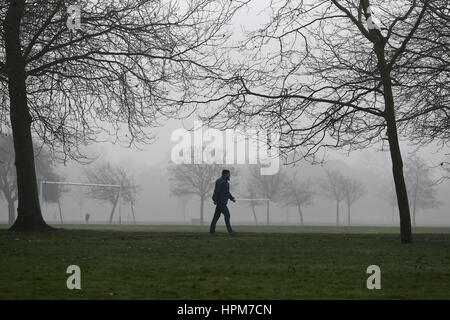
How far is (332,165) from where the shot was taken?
110000 millimetres

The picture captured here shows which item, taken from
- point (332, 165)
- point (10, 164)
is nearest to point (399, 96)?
point (10, 164)

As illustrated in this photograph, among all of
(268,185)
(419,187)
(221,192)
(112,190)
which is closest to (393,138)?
(221,192)

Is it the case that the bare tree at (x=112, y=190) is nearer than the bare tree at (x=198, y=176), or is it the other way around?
the bare tree at (x=112, y=190)

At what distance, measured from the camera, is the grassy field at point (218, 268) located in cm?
732

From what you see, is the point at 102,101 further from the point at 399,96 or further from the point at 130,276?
the point at 130,276

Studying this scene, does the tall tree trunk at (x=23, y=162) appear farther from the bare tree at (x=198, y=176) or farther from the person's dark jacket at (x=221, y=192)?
the bare tree at (x=198, y=176)

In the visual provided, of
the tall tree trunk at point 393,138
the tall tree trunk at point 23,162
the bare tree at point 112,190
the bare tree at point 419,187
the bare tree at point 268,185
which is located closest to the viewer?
the tall tree trunk at point 393,138

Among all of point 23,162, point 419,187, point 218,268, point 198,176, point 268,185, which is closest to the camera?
point 218,268

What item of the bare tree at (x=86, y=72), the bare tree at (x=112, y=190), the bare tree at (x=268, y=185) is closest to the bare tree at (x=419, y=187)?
the bare tree at (x=268, y=185)

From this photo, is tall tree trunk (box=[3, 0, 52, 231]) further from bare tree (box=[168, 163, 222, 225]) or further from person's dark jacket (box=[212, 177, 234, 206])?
bare tree (box=[168, 163, 222, 225])

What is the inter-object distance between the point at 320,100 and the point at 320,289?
821 centimetres

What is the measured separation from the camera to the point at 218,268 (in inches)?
376

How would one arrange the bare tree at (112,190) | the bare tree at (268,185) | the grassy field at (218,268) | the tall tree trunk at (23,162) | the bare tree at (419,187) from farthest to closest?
the bare tree at (419,187), the bare tree at (268,185), the bare tree at (112,190), the tall tree trunk at (23,162), the grassy field at (218,268)

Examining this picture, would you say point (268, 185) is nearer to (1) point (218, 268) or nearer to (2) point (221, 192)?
(2) point (221, 192)
